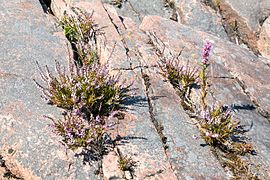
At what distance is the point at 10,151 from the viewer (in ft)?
18.8

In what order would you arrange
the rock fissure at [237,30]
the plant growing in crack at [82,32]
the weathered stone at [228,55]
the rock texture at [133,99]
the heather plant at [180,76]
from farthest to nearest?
the rock fissure at [237,30]
the weathered stone at [228,55]
the plant growing in crack at [82,32]
the heather plant at [180,76]
the rock texture at [133,99]

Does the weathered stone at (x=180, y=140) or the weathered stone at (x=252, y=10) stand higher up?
the weathered stone at (x=252, y=10)

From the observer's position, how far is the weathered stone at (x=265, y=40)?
11.5 meters

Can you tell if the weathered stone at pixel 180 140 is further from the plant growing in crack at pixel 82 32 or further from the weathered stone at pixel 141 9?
the weathered stone at pixel 141 9

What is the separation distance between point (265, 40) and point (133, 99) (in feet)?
19.9

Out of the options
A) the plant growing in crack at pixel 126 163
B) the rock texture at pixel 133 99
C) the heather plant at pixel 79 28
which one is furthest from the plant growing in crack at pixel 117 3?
the plant growing in crack at pixel 126 163

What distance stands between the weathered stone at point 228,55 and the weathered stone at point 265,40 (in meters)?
2.06

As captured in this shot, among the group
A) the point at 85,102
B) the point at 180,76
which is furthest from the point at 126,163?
the point at 180,76

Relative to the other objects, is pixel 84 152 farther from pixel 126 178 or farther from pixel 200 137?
pixel 200 137

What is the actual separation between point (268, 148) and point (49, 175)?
3.74 metres

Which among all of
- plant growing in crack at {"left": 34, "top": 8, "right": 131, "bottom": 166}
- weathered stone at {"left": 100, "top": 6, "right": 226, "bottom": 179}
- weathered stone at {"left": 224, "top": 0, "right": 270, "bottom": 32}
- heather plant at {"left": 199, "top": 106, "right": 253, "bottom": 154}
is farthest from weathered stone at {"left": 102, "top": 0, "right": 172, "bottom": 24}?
heather plant at {"left": 199, "top": 106, "right": 253, "bottom": 154}

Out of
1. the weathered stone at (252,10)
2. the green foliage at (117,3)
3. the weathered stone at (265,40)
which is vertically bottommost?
the weathered stone at (265,40)

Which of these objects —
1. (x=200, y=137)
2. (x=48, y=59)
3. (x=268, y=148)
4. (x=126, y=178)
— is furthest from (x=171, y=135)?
(x=48, y=59)

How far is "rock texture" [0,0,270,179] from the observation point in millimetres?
5781
